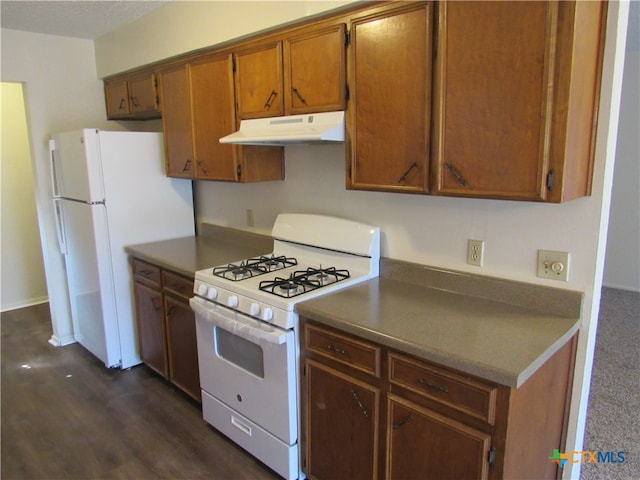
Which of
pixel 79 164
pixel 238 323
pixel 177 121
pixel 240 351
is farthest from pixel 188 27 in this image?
pixel 240 351

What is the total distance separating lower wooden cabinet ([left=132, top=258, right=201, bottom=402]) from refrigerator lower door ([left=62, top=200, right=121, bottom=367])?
0.60 ft

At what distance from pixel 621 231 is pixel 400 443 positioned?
14.6 feet

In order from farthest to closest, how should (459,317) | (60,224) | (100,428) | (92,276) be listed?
1. (60,224)
2. (92,276)
3. (100,428)
4. (459,317)

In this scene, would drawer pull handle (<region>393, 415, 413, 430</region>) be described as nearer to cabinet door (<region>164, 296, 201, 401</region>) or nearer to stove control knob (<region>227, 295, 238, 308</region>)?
stove control knob (<region>227, 295, 238, 308</region>)

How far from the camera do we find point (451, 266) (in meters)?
2.05

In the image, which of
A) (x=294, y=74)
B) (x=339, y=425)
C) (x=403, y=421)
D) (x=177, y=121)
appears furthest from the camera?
(x=177, y=121)

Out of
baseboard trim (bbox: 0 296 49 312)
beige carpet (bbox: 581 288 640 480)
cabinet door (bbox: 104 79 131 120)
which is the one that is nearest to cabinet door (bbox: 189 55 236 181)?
cabinet door (bbox: 104 79 131 120)

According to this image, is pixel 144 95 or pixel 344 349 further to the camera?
pixel 144 95

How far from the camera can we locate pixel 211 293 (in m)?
2.24

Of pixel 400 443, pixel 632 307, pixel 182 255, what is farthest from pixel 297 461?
pixel 632 307

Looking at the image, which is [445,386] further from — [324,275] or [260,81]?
[260,81]

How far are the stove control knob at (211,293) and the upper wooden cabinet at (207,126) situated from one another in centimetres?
71

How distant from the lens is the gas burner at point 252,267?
7.57 ft

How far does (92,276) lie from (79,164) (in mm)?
781
